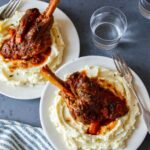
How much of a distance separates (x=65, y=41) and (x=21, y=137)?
0.78 m

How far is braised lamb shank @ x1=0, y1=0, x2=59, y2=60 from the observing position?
3.31 metres

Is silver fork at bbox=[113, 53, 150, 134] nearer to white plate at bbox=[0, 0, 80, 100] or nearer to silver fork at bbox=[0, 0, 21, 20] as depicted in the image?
white plate at bbox=[0, 0, 80, 100]

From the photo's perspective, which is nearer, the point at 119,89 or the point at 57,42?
the point at 119,89

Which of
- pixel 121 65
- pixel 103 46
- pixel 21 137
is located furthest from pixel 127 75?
pixel 21 137

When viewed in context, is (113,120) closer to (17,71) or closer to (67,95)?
(67,95)

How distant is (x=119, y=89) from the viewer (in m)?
3.23

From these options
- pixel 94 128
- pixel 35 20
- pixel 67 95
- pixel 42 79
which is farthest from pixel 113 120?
pixel 35 20

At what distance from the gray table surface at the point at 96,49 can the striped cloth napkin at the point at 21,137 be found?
0.07 meters

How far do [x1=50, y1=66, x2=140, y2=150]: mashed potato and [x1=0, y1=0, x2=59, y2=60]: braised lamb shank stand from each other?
15.3 inches

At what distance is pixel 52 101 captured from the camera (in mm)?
3283

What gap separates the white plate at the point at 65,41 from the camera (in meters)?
3.32

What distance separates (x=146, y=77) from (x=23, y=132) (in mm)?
992

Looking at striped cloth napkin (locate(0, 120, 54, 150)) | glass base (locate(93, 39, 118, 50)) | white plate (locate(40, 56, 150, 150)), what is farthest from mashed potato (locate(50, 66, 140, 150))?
glass base (locate(93, 39, 118, 50))

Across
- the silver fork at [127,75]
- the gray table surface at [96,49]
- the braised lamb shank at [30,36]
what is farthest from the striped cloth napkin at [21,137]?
the silver fork at [127,75]
